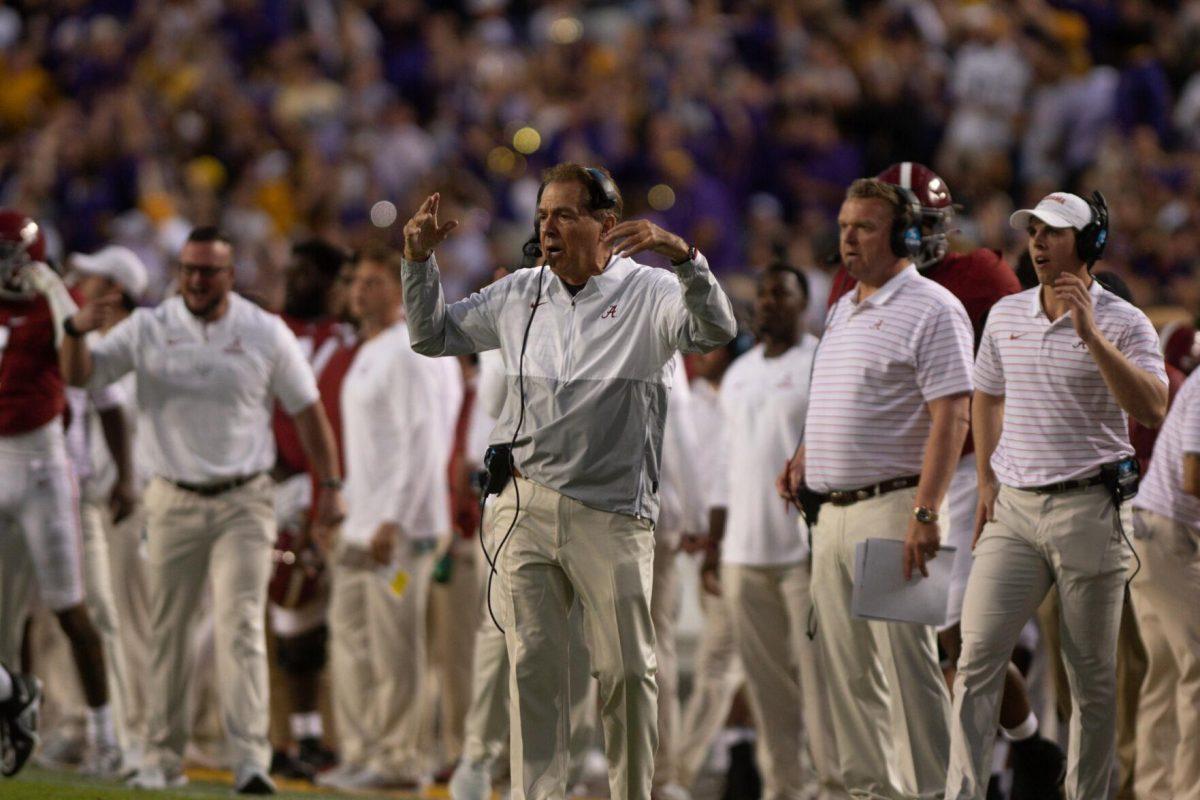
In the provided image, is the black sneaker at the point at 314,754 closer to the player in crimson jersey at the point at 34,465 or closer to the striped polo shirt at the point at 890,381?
the player in crimson jersey at the point at 34,465

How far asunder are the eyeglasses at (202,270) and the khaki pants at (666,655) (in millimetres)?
2512

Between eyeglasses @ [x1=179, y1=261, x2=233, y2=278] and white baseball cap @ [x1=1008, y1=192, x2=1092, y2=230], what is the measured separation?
12.6ft

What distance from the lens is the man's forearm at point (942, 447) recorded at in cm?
719

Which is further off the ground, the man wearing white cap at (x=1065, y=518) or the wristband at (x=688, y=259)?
the wristband at (x=688, y=259)

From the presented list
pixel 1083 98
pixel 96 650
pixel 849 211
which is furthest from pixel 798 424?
pixel 1083 98

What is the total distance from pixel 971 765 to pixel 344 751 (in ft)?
13.5

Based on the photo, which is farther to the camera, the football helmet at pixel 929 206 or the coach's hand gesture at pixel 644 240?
the football helmet at pixel 929 206

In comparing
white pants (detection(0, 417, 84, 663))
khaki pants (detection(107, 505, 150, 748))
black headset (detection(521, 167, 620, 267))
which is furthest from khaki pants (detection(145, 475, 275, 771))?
black headset (detection(521, 167, 620, 267))

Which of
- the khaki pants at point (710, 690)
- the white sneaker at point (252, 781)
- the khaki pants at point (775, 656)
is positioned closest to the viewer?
the white sneaker at point (252, 781)

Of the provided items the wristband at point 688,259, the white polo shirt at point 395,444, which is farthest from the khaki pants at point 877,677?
the white polo shirt at point 395,444

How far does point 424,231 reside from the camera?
6.58m

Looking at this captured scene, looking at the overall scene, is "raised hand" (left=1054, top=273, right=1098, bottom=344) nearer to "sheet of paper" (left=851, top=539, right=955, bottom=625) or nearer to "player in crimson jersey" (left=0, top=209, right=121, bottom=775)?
"sheet of paper" (left=851, top=539, right=955, bottom=625)

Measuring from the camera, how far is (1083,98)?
Result: 16.1 meters

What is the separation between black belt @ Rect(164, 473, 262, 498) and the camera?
9.12 m
